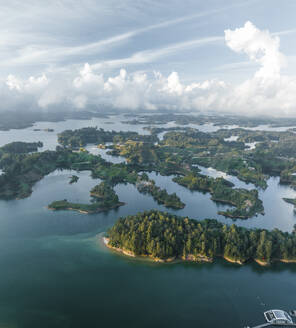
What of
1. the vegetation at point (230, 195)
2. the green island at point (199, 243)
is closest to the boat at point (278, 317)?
the green island at point (199, 243)

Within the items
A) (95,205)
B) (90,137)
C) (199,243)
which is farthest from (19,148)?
(199,243)

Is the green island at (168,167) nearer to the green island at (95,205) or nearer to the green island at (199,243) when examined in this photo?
the green island at (95,205)

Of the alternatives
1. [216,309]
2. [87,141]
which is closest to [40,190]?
[216,309]

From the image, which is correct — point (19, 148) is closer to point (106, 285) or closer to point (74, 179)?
point (74, 179)

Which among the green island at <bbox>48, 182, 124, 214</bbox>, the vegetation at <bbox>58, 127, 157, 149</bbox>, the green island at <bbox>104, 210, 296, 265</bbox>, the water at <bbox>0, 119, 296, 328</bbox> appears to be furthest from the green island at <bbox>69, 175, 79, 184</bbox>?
the vegetation at <bbox>58, 127, 157, 149</bbox>

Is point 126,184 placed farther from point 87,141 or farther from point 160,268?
point 87,141

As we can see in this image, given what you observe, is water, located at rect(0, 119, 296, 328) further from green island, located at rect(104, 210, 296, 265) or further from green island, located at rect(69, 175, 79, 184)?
green island, located at rect(69, 175, 79, 184)
